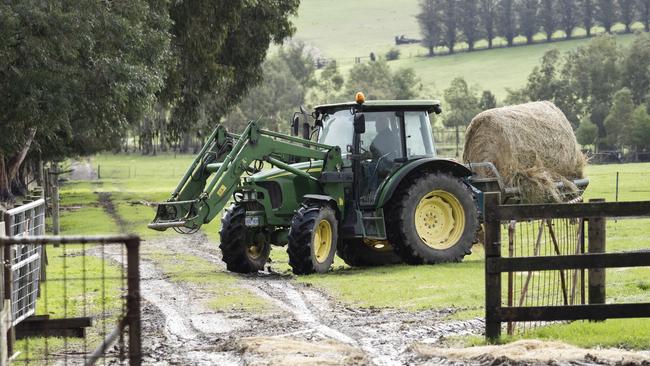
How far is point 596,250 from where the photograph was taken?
12.7 metres

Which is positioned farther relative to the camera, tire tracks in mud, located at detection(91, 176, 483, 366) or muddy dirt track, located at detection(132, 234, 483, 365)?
tire tracks in mud, located at detection(91, 176, 483, 366)

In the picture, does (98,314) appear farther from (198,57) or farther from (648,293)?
(198,57)

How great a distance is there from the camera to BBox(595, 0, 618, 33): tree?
170625mm

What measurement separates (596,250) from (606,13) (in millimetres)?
163342

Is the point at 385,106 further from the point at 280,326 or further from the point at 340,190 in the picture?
the point at 280,326

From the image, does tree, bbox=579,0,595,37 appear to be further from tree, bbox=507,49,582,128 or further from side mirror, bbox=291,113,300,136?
side mirror, bbox=291,113,300,136

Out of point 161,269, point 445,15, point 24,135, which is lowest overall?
point 161,269

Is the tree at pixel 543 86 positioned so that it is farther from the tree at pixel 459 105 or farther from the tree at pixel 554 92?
the tree at pixel 459 105

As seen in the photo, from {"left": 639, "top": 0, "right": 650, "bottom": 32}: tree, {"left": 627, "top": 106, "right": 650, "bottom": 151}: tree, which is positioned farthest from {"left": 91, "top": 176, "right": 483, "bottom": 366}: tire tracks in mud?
{"left": 639, "top": 0, "right": 650, "bottom": 32}: tree

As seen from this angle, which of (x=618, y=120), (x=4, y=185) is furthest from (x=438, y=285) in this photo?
(x=618, y=120)

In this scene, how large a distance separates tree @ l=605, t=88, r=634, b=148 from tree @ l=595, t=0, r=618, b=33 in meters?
77.3

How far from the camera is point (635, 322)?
1275 cm

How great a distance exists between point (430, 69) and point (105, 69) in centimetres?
13609

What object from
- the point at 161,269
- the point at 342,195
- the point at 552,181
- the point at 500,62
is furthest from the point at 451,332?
the point at 500,62
